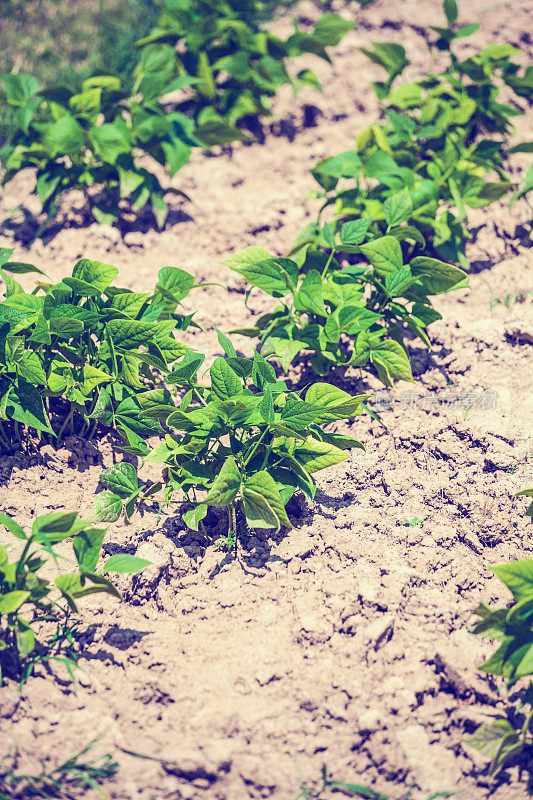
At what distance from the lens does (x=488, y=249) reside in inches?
112

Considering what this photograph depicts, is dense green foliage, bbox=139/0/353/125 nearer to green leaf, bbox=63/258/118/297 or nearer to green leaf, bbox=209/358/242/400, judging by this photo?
green leaf, bbox=63/258/118/297

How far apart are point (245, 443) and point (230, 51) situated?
236 cm

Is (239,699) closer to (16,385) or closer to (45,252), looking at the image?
(16,385)

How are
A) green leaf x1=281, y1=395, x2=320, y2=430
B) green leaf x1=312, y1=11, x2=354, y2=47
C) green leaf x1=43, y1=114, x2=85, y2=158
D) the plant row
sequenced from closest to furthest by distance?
green leaf x1=281, y1=395, x2=320, y2=430
green leaf x1=43, y1=114, x2=85, y2=158
the plant row
green leaf x1=312, y1=11, x2=354, y2=47

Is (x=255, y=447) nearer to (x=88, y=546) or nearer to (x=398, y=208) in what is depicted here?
(x=88, y=546)

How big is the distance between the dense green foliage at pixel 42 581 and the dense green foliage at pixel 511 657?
0.95 meters

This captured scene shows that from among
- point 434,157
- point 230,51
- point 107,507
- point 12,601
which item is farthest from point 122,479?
point 230,51

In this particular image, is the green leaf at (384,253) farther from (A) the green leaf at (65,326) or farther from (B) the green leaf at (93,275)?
(A) the green leaf at (65,326)

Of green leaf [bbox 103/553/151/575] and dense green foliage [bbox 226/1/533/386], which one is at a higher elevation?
dense green foliage [bbox 226/1/533/386]

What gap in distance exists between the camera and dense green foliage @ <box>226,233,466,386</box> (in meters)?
2.19

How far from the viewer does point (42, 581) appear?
170 centimetres

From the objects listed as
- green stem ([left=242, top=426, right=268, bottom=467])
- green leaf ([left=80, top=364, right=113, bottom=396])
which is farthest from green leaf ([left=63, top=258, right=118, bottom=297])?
green stem ([left=242, top=426, right=268, bottom=467])

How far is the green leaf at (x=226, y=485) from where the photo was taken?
5.79 feet

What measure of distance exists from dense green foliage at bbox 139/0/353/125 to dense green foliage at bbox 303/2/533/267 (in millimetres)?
403
